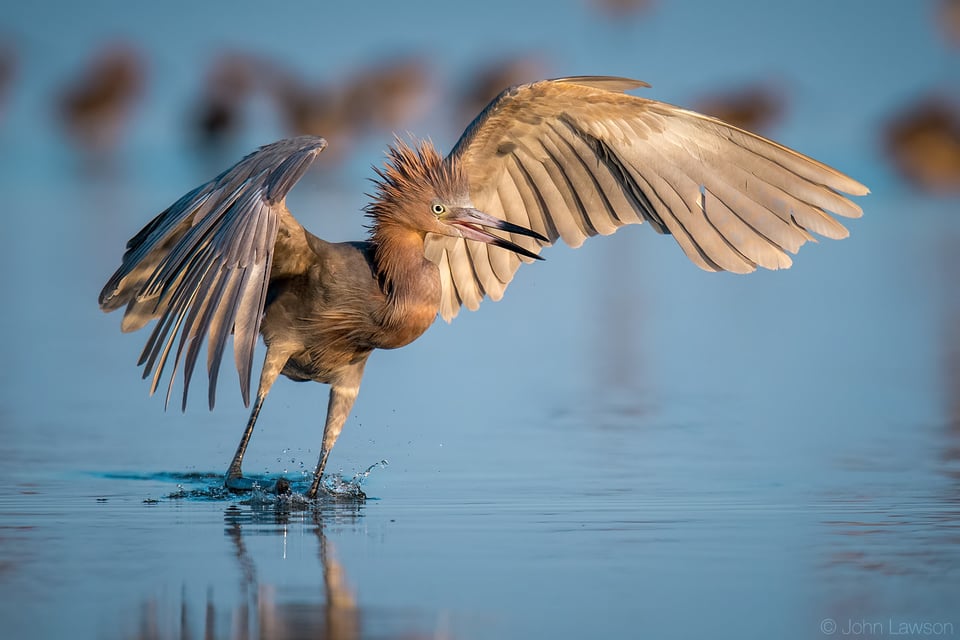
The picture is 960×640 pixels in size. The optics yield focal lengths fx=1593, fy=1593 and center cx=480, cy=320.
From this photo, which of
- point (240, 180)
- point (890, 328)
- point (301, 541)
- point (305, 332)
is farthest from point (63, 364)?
point (890, 328)

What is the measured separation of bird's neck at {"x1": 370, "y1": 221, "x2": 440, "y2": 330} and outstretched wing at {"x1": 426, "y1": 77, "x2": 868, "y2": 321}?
2.14 ft

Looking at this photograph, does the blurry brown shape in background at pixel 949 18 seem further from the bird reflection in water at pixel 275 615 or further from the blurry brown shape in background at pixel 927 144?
the bird reflection in water at pixel 275 615

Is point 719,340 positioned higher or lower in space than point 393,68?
lower

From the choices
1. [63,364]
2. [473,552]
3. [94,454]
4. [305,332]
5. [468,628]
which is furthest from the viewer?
[63,364]

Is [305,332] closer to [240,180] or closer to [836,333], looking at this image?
[240,180]

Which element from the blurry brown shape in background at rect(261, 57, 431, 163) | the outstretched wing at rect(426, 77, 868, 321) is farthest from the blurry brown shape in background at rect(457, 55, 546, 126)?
the outstretched wing at rect(426, 77, 868, 321)

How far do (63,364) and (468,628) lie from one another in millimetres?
8411

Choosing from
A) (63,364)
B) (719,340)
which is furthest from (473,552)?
(719,340)

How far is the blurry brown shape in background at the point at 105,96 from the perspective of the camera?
52219 millimetres

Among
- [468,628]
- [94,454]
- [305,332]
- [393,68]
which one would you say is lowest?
[468,628]

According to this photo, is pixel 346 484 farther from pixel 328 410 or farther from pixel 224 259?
pixel 224 259

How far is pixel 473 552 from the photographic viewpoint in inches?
251

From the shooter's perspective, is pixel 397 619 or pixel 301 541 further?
pixel 301 541

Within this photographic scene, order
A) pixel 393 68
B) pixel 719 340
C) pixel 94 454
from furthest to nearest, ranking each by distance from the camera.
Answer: pixel 393 68 < pixel 719 340 < pixel 94 454
